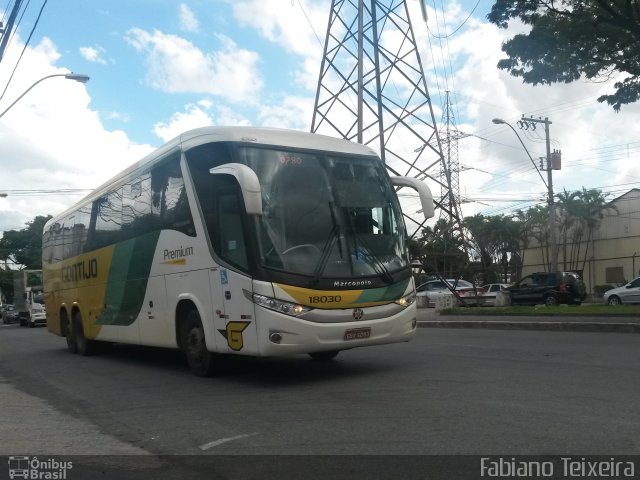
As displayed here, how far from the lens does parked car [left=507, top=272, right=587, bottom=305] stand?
29812mm

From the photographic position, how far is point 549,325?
55.1ft

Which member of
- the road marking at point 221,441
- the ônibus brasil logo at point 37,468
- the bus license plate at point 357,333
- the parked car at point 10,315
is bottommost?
the parked car at point 10,315

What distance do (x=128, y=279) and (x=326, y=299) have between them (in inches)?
207

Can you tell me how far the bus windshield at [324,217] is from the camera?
27.4ft

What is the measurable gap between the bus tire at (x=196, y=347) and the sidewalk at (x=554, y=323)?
402 inches

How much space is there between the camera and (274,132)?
9.23 meters

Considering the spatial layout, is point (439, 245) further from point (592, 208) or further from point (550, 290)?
point (592, 208)

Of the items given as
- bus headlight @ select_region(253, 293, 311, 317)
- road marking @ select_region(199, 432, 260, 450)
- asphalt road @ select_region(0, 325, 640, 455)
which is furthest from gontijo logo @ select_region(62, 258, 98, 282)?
road marking @ select_region(199, 432, 260, 450)

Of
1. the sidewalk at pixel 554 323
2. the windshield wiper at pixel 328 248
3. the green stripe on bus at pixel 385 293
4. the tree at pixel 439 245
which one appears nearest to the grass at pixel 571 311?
the sidewalk at pixel 554 323

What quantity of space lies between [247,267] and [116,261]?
5.48 meters

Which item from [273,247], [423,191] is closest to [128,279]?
[273,247]

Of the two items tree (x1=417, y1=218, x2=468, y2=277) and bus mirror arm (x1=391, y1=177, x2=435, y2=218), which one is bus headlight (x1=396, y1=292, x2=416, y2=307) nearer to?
bus mirror arm (x1=391, y1=177, x2=435, y2=218)

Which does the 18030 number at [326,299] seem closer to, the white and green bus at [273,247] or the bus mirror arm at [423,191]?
the white and green bus at [273,247]

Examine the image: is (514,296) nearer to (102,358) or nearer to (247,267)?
(102,358)
